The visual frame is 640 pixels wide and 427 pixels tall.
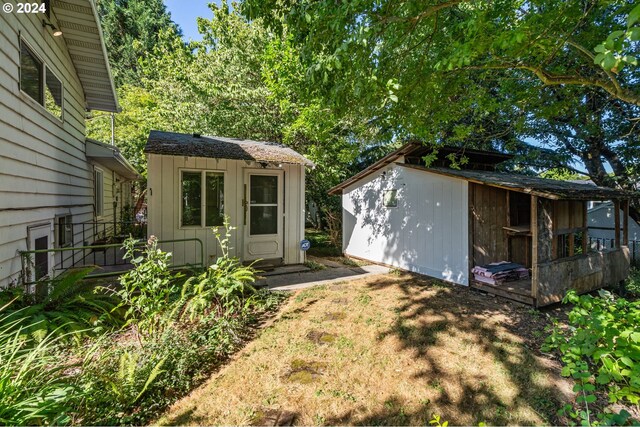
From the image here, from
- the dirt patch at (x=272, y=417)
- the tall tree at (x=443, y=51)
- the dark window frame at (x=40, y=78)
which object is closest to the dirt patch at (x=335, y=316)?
the dirt patch at (x=272, y=417)

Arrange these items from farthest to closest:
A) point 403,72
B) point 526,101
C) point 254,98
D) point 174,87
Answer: point 174,87
point 254,98
point 526,101
point 403,72

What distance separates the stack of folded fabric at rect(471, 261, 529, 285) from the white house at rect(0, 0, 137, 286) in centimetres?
800

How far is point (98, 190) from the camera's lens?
9289mm

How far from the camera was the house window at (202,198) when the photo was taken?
6.77m

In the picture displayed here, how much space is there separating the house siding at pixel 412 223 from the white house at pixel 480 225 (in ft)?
0.08

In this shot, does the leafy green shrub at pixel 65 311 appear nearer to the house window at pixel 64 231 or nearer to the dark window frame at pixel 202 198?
the house window at pixel 64 231

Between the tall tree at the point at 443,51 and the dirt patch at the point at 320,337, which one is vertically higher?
the tall tree at the point at 443,51

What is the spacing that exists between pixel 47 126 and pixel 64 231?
7.03ft

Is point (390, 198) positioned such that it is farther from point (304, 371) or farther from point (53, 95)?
point (53, 95)

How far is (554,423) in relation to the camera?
2.93 metres

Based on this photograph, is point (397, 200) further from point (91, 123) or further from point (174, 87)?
point (91, 123)

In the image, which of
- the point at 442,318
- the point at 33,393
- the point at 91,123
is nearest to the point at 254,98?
the point at 442,318

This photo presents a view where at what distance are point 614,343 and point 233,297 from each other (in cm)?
447

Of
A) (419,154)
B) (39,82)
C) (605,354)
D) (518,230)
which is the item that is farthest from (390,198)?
(39,82)
